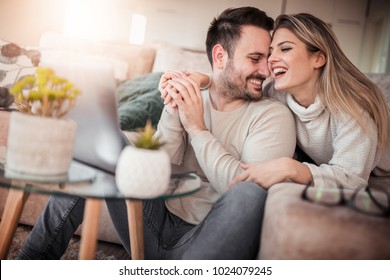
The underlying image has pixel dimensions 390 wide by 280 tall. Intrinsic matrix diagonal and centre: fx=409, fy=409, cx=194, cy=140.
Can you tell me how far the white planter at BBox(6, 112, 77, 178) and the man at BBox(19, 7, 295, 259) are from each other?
31 cm

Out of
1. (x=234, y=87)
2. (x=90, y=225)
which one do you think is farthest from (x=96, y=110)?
(x=234, y=87)

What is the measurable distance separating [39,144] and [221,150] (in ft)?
1.64

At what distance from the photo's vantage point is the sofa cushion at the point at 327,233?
639 mm

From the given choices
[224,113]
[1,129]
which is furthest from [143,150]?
[1,129]

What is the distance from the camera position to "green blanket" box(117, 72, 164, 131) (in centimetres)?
161

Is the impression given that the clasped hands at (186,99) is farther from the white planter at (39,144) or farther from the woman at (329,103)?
the white planter at (39,144)

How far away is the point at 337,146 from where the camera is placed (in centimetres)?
114

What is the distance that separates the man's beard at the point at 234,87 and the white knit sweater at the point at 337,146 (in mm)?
113

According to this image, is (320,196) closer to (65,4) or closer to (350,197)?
(350,197)

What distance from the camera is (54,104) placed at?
78 centimetres

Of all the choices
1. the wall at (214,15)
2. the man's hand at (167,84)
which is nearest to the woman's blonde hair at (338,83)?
the man's hand at (167,84)

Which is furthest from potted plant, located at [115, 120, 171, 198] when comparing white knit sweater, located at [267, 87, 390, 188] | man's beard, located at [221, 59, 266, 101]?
man's beard, located at [221, 59, 266, 101]

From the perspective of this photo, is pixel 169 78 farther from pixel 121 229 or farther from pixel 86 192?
pixel 86 192

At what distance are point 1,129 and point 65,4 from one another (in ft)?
9.43
